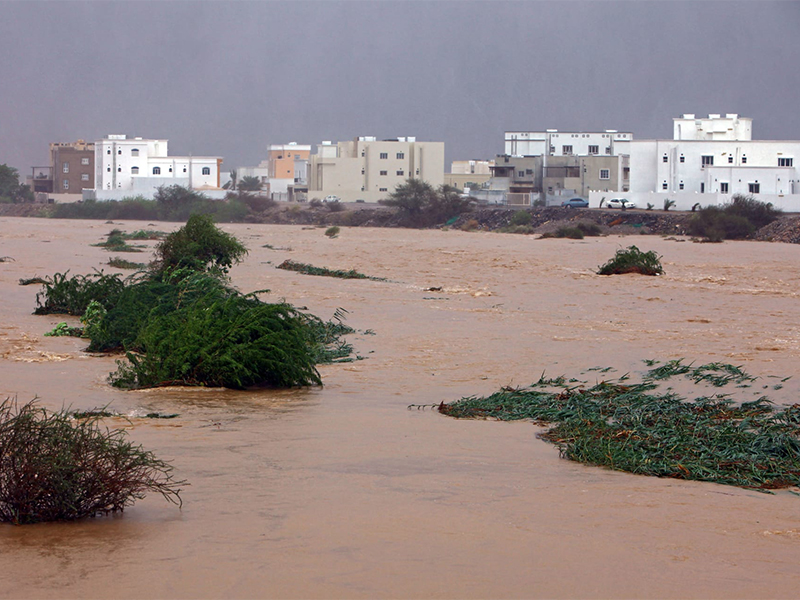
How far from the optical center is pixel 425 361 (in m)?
12.9

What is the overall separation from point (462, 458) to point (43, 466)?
3.37 m

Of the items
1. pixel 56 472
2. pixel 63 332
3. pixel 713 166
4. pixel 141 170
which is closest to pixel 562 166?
pixel 713 166

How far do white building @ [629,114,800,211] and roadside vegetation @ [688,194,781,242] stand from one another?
17.0 ft

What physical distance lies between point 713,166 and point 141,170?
67.8 meters

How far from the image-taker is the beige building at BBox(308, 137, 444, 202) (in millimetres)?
105750

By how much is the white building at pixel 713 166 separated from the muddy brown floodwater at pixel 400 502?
185ft

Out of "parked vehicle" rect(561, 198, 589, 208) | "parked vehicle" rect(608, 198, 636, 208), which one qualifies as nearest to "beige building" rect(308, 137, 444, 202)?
"parked vehicle" rect(561, 198, 589, 208)

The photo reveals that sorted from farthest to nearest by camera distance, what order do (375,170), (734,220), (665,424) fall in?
(375,170), (734,220), (665,424)

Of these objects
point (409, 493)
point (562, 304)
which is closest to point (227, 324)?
point (409, 493)

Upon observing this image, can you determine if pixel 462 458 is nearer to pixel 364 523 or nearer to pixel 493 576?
pixel 364 523

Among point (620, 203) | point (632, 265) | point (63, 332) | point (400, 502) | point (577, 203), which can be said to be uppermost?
point (577, 203)

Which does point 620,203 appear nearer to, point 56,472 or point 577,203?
point 577,203

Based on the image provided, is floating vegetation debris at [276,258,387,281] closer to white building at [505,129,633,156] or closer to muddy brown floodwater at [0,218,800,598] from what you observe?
muddy brown floodwater at [0,218,800,598]

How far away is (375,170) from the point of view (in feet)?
350
